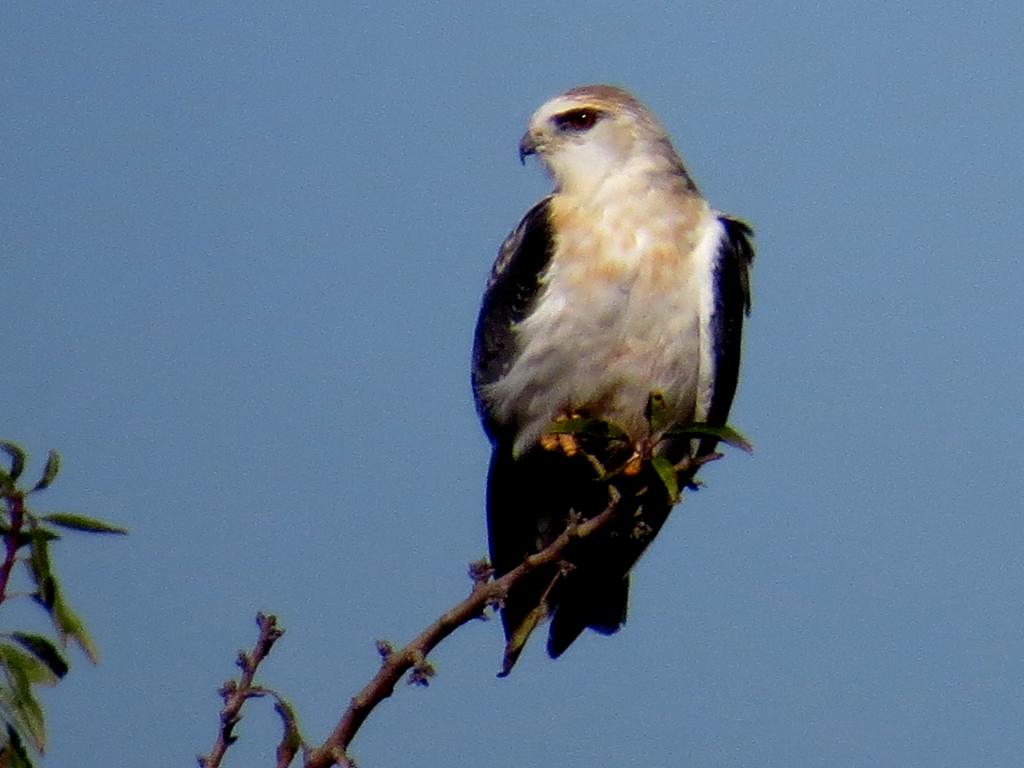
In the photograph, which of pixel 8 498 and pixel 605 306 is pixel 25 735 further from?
pixel 605 306

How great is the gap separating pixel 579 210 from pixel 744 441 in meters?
2.35

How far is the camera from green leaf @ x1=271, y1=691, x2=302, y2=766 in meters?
3.08

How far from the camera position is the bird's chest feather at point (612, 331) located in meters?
5.91

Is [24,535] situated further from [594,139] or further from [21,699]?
[594,139]

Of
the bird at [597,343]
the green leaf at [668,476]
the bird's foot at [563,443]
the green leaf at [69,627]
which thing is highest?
the bird at [597,343]

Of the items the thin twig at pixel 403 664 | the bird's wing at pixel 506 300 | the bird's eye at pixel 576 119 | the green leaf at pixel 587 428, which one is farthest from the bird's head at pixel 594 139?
the thin twig at pixel 403 664

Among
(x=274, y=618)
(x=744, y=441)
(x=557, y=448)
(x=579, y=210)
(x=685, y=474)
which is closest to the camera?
(x=274, y=618)

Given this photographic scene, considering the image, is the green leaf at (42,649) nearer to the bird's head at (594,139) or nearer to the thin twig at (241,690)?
the thin twig at (241,690)

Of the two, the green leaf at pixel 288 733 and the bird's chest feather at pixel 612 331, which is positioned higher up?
the bird's chest feather at pixel 612 331

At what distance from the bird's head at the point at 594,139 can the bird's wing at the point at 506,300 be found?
1.20ft

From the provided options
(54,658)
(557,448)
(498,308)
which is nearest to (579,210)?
(498,308)

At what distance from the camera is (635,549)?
6512 millimetres

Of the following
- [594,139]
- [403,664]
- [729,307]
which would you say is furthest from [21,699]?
[594,139]

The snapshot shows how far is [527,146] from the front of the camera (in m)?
6.96
